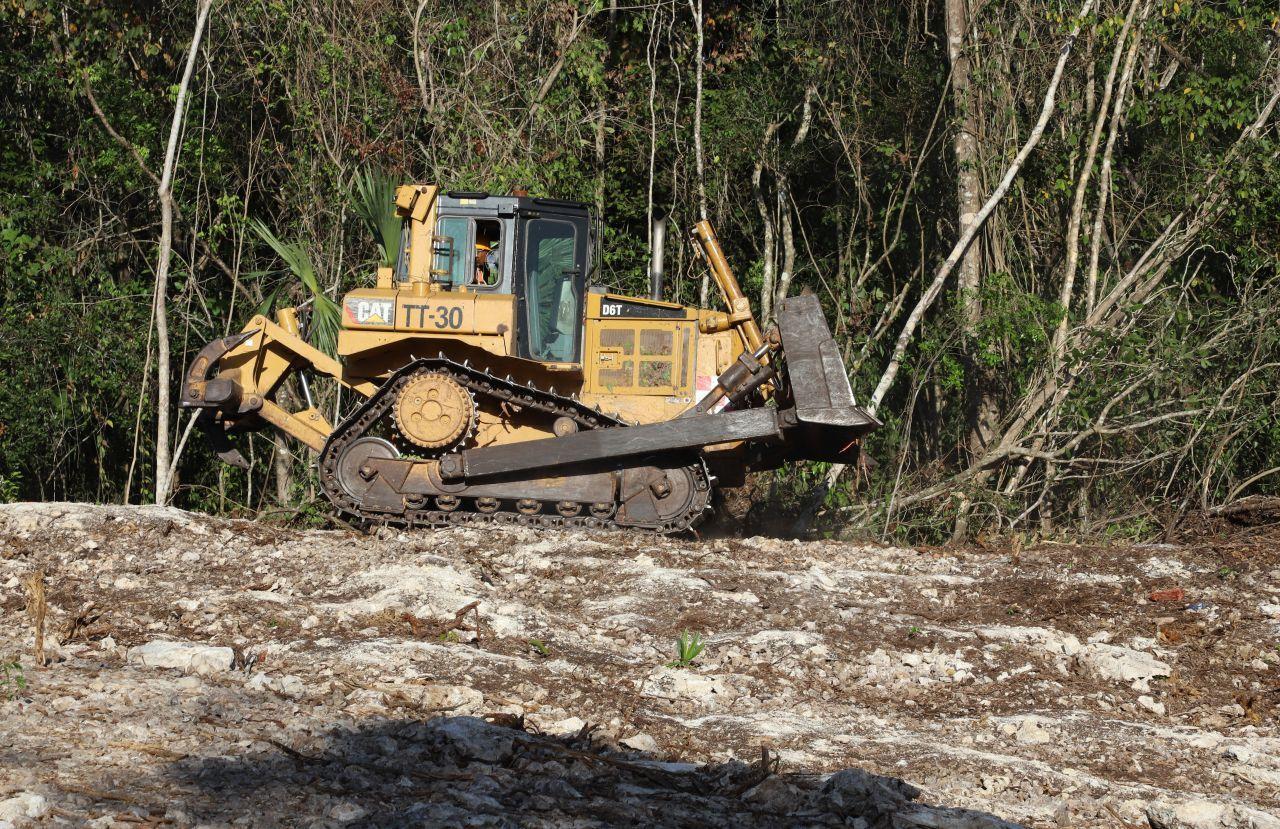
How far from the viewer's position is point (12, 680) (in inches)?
210

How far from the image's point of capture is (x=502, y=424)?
11.3 meters

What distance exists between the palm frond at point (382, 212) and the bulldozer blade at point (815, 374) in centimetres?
466

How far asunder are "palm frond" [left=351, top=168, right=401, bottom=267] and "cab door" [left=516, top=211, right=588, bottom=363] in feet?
9.18

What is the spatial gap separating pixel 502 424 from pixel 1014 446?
5.77 meters

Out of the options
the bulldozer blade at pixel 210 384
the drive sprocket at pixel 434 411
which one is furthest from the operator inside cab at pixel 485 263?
the bulldozer blade at pixel 210 384

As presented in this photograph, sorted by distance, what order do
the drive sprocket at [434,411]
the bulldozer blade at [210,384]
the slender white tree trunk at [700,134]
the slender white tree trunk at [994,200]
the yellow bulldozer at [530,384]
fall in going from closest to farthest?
the yellow bulldozer at [530,384] → the drive sprocket at [434,411] → the bulldozer blade at [210,384] → the slender white tree trunk at [994,200] → the slender white tree trunk at [700,134]

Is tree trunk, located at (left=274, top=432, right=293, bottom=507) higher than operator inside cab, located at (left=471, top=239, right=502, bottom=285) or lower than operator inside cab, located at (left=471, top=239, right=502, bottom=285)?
lower

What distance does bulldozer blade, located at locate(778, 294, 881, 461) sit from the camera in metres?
10.4

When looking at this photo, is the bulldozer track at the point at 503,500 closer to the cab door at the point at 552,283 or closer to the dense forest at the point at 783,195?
the cab door at the point at 552,283

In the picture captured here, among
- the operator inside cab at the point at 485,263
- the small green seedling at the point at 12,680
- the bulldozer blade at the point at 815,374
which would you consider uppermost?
the operator inside cab at the point at 485,263

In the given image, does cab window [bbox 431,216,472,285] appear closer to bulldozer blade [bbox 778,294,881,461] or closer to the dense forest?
bulldozer blade [bbox 778,294,881,461]

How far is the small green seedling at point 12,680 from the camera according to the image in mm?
5090

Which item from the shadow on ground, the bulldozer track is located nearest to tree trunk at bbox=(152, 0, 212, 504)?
the bulldozer track

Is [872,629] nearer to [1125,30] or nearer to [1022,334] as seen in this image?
[1022,334]
